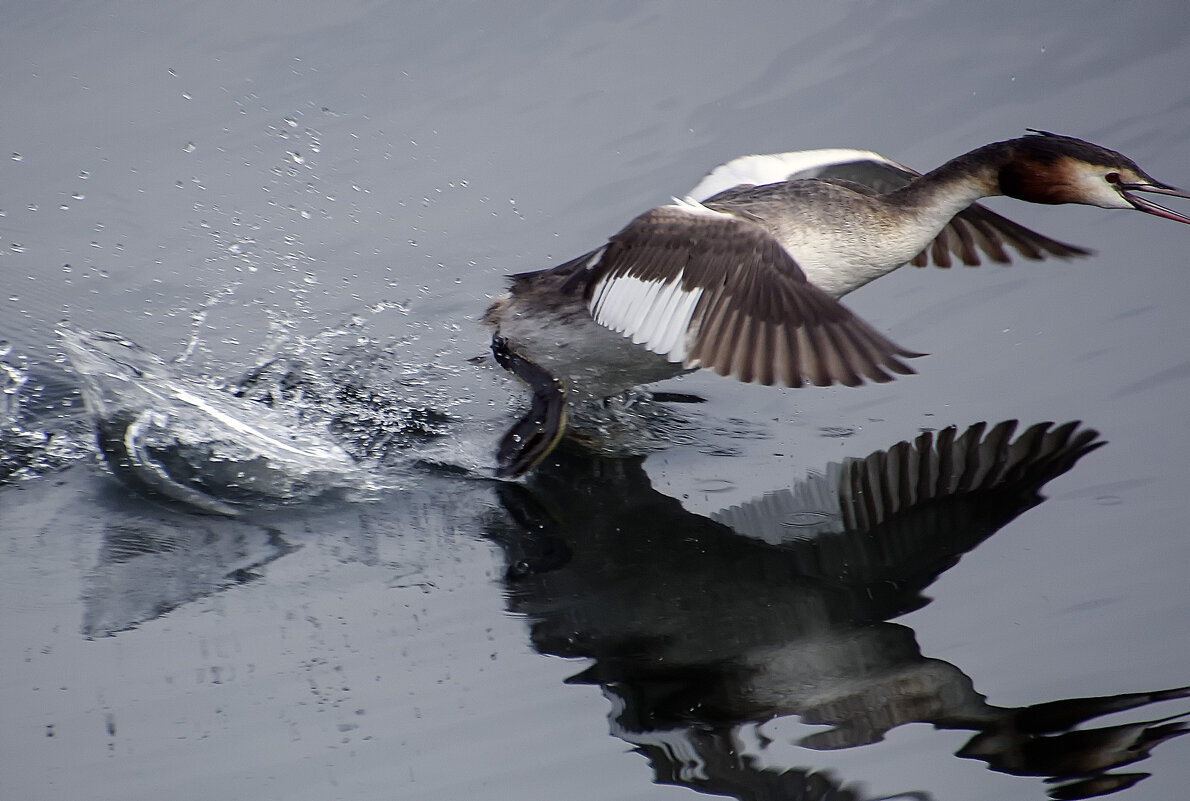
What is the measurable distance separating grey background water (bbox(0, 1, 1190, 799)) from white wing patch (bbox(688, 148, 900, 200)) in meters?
0.67

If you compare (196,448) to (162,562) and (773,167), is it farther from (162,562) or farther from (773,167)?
(773,167)

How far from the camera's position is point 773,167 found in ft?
18.3

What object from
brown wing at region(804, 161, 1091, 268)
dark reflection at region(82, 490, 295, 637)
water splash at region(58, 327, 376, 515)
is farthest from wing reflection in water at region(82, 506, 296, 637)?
brown wing at region(804, 161, 1091, 268)

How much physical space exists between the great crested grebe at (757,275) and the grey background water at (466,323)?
357 millimetres

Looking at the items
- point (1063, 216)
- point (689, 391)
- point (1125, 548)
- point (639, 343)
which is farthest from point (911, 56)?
point (1125, 548)

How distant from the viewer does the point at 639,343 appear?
4504mm

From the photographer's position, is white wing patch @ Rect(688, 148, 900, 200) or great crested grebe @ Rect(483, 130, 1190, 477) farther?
white wing patch @ Rect(688, 148, 900, 200)

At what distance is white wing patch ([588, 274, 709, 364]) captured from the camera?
4.29 metres

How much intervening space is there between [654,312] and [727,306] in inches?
10.5

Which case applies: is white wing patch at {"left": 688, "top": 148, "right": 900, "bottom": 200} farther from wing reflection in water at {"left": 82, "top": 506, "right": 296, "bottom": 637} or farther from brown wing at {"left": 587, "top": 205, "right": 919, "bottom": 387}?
wing reflection in water at {"left": 82, "top": 506, "right": 296, "bottom": 637}

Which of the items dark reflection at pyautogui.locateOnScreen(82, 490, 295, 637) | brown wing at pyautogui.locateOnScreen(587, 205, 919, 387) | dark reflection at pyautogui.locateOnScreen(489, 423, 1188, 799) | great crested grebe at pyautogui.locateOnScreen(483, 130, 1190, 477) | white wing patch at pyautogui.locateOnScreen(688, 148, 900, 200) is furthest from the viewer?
white wing patch at pyautogui.locateOnScreen(688, 148, 900, 200)

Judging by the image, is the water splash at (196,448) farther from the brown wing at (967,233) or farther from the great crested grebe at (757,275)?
the brown wing at (967,233)

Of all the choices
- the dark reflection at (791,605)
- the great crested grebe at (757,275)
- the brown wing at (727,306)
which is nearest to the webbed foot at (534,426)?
the great crested grebe at (757,275)

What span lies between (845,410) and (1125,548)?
59.4 inches
